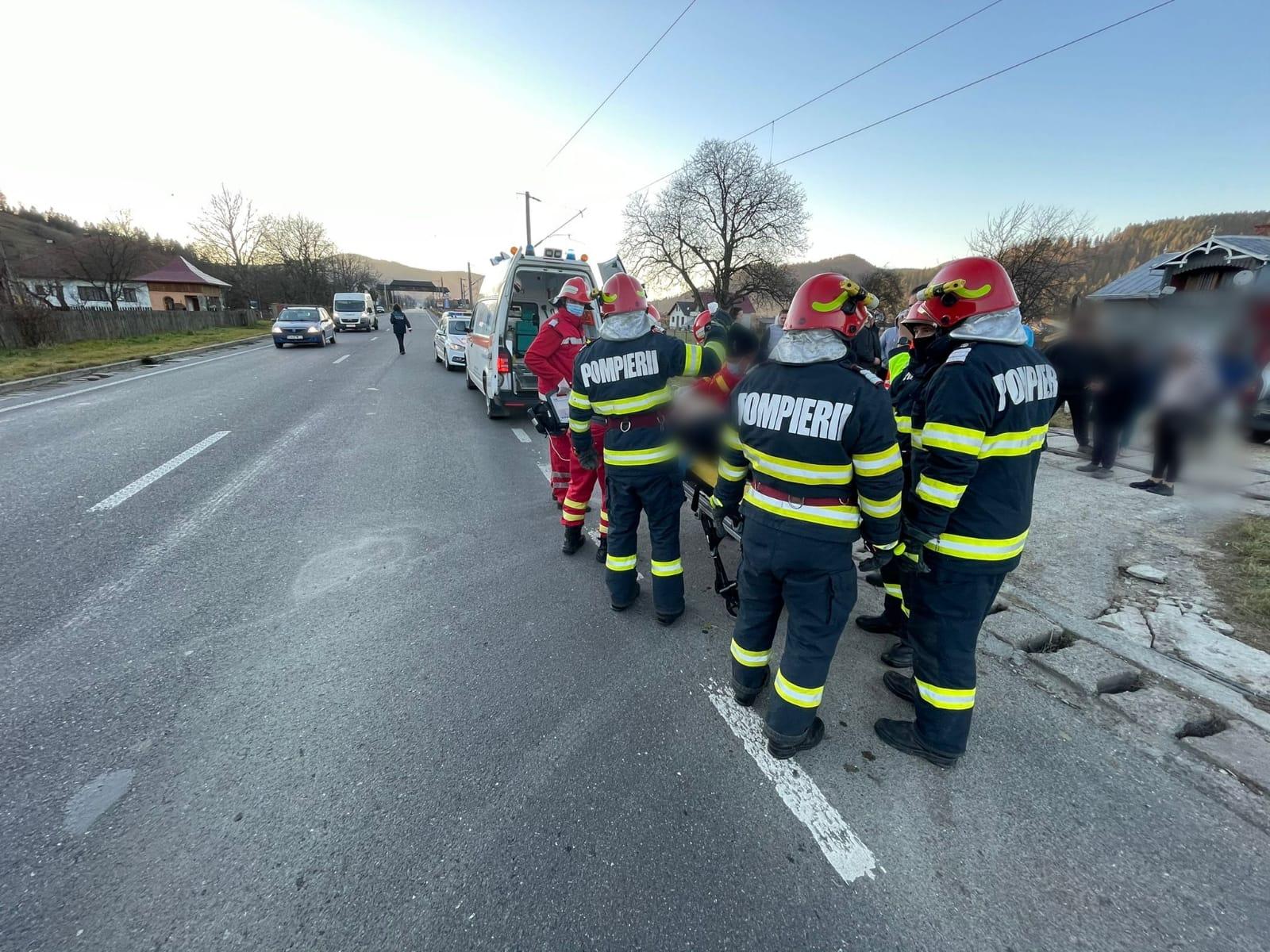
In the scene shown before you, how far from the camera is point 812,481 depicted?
208cm

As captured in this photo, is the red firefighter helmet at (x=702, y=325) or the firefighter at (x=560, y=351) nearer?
the red firefighter helmet at (x=702, y=325)

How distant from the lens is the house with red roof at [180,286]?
146 ft

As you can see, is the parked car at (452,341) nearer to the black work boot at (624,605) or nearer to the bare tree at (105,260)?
the black work boot at (624,605)

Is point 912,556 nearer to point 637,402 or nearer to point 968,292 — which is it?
point 968,292

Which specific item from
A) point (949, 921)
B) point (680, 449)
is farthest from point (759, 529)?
point (949, 921)

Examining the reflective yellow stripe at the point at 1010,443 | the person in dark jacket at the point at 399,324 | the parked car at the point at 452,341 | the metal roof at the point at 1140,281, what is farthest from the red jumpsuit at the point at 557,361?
the metal roof at the point at 1140,281

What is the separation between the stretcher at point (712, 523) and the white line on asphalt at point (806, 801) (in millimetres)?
812

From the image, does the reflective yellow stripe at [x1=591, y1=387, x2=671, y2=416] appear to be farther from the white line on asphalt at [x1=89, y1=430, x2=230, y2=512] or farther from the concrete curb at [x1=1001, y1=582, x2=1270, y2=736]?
the white line on asphalt at [x1=89, y1=430, x2=230, y2=512]

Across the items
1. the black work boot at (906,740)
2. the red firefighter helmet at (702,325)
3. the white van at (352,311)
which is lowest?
the black work boot at (906,740)

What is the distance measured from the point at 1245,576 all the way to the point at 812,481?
4.09 m

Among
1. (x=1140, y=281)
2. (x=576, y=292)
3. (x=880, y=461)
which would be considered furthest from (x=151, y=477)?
(x=1140, y=281)

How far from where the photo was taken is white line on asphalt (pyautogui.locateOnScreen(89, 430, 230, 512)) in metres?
4.54

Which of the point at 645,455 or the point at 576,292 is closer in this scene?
the point at 645,455

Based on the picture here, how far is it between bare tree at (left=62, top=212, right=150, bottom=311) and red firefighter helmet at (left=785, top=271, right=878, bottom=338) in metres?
51.7
